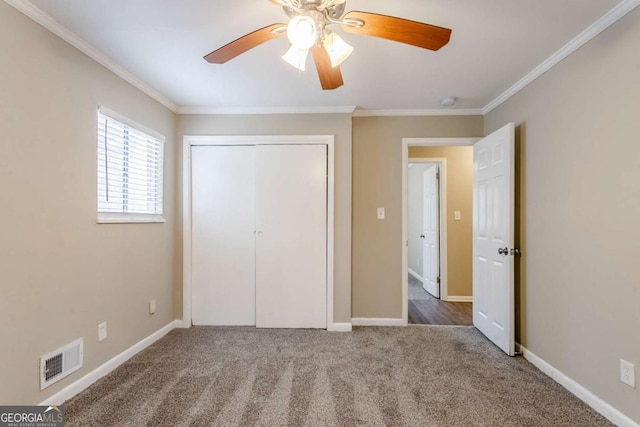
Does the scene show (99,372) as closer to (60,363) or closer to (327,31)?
(60,363)

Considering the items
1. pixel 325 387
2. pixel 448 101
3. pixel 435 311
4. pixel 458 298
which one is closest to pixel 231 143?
pixel 448 101

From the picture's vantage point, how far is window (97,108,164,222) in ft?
7.14

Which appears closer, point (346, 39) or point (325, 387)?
point (346, 39)

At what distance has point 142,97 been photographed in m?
2.60

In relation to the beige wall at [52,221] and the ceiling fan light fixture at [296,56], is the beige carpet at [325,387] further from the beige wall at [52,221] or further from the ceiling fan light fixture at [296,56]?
the ceiling fan light fixture at [296,56]

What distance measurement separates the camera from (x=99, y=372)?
2090 millimetres

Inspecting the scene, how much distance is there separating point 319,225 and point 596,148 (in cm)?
217

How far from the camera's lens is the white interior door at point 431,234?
4.39 m

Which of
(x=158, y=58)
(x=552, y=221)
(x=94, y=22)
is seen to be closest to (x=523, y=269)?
(x=552, y=221)

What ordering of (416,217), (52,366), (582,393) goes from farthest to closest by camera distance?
(416,217) → (582,393) → (52,366)

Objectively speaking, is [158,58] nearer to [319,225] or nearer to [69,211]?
[69,211]

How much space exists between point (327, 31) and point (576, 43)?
5.51 ft

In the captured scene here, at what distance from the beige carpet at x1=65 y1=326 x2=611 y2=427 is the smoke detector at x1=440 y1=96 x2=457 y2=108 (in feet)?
7.44

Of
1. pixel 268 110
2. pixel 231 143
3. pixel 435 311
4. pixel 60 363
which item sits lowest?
pixel 435 311
